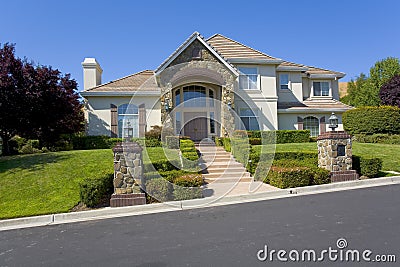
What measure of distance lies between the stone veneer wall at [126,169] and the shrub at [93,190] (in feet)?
1.32

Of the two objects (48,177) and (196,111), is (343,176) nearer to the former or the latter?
(48,177)

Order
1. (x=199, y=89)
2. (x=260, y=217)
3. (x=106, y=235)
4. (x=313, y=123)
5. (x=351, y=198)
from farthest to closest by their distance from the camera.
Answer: (x=313, y=123)
(x=199, y=89)
(x=351, y=198)
(x=260, y=217)
(x=106, y=235)

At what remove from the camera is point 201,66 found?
18734 mm

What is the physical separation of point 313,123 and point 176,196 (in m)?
16.9

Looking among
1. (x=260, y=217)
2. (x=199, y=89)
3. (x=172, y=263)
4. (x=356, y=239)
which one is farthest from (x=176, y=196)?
(x=199, y=89)

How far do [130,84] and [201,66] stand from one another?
5539 mm

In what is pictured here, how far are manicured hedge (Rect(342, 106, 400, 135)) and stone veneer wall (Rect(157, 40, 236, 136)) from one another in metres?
8.67

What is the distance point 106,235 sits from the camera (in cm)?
588

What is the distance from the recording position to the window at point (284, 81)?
76.6ft

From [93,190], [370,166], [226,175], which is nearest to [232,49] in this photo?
[226,175]

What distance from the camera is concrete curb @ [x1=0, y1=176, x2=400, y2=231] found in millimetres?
7270

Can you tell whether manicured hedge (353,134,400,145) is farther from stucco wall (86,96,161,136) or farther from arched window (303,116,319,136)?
stucco wall (86,96,161,136)

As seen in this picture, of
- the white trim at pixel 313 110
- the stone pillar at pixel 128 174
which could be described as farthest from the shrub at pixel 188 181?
the white trim at pixel 313 110

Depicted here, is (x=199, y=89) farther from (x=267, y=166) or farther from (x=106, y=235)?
(x=106, y=235)
